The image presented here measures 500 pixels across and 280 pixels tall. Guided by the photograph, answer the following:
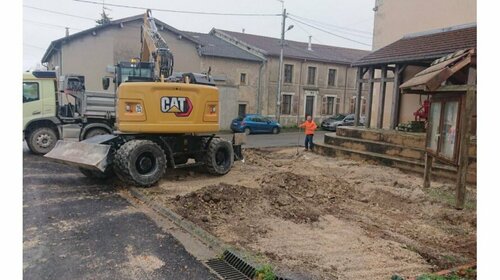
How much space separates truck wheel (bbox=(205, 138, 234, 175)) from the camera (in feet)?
30.5

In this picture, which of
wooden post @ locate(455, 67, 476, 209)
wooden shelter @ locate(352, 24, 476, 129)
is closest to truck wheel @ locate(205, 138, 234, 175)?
wooden post @ locate(455, 67, 476, 209)

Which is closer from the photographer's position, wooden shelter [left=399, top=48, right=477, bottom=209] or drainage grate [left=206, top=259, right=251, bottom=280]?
drainage grate [left=206, top=259, right=251, bottom=280]

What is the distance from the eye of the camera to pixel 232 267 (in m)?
4.40

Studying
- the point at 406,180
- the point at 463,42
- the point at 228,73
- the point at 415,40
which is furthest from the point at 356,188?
the point at 228,73

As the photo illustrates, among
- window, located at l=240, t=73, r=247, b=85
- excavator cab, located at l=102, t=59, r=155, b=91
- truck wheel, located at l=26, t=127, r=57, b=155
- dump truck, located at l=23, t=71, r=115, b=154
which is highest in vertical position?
window, located at l=240, t=73, r=247, b=85

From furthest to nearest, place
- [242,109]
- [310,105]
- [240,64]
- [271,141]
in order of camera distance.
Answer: [310,105], [242,109], [240,64], [271,141]

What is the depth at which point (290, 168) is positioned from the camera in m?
11.2

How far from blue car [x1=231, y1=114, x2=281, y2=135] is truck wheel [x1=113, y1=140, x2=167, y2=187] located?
16.5 m

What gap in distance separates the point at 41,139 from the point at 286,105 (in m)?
21.7

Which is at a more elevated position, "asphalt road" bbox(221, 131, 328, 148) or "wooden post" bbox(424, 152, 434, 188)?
"wooden post" bbox(424, 152, 434, 188)

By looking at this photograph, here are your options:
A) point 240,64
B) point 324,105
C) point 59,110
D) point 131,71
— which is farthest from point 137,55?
point 324,105

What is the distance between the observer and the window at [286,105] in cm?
3109

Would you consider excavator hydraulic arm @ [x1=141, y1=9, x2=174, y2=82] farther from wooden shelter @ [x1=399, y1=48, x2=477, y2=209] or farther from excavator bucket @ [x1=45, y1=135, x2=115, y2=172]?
wooden shelter @ [x1=399, y1=48, x2=477, y2=209]

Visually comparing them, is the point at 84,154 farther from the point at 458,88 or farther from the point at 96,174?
the point at 458,88
